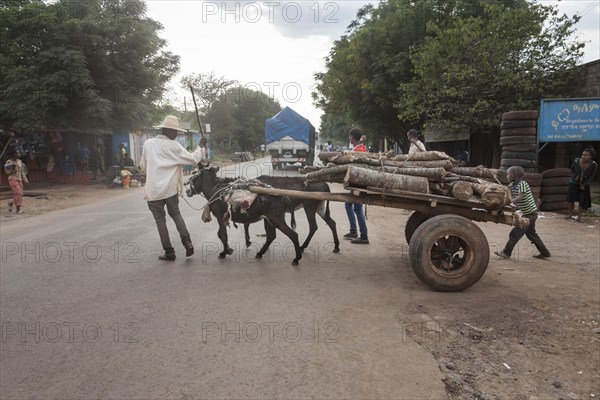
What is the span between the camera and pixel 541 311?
445cm

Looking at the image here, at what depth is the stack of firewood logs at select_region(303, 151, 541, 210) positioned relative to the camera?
491cm

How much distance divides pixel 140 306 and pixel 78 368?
1211 millimetres

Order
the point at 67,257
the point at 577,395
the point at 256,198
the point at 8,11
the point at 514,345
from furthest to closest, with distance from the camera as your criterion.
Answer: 1. the point at 8,11
2. the point at 67,257
3. the point at 256,198
4. the point at 514,345
5. the point at 577,395

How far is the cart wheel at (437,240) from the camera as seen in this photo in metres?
4.81

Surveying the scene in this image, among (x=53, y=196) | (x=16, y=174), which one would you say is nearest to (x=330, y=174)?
(x=16, y=174)

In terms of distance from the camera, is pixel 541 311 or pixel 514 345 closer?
pixel 514 345

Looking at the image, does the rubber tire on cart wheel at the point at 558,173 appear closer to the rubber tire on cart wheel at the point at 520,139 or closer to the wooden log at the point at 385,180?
the rubber tire on cart wheel at the point at 520,139

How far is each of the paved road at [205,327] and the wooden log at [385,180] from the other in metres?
1.20

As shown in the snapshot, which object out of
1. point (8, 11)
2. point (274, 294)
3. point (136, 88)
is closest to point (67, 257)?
point (274, 294)

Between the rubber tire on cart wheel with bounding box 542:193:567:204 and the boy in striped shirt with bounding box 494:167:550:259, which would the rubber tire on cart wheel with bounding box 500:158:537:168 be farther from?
the boy in striped shirt with bounding box 494:167:550:259

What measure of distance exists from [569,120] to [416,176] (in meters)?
8.42

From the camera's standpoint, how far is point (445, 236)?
4.96 metres

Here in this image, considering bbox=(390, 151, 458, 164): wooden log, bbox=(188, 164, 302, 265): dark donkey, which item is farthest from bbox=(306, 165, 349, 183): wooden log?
bbox=(390, 151, 458, 164): wooden log

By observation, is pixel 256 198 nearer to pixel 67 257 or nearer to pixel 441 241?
pixel 441 241
